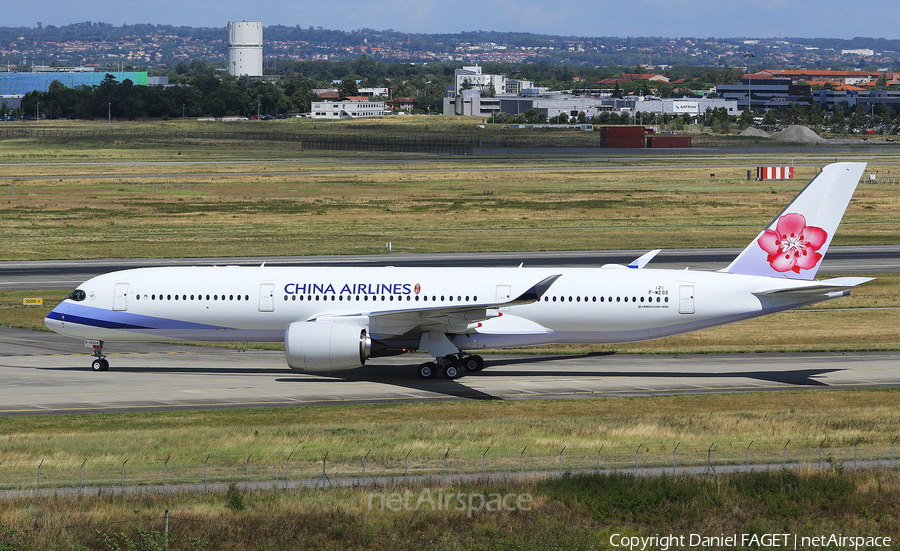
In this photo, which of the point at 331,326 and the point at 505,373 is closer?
the point at 331,326

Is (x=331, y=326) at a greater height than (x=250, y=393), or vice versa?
(x=331, y=326)

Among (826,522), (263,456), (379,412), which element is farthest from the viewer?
(379,412)

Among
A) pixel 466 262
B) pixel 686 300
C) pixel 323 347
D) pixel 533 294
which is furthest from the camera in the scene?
pixel 466 262

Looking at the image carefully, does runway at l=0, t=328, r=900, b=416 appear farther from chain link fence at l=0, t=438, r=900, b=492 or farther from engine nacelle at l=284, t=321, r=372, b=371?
chain link fence at l=0, t=438, r=900, b=492

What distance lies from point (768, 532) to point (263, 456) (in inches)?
595

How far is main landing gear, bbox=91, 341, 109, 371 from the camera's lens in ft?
151

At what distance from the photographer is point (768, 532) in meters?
26.3

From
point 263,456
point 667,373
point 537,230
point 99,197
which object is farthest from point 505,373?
point 99,197

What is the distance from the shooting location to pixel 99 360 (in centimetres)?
4628

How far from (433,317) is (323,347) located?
505 centimetres

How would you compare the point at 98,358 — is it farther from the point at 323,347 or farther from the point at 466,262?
the point at 466,262

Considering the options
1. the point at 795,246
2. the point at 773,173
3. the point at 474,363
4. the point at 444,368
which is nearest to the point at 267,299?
the point at 444,368

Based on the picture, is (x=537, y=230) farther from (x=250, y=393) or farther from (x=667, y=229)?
(x=250, y=393)

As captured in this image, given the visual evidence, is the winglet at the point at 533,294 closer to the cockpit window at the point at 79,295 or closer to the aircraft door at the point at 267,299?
the aircraft door at the point at 267,299
